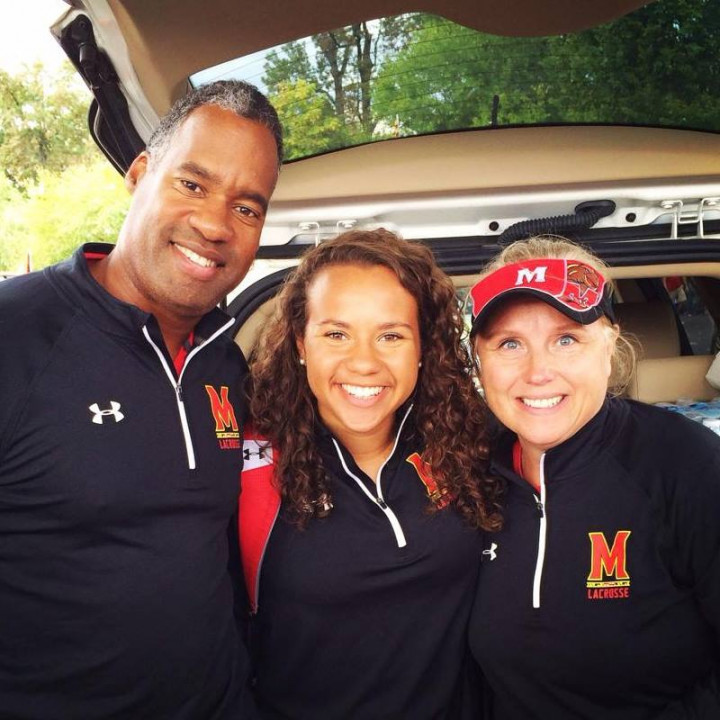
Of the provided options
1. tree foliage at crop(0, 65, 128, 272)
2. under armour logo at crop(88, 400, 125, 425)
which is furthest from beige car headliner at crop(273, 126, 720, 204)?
tree foliage at crop(0, 65, 128, 272)

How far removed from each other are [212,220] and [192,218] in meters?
0.04

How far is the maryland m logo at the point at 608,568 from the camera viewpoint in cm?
150

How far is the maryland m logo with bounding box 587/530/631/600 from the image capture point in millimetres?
1495

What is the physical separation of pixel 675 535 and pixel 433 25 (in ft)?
4.39

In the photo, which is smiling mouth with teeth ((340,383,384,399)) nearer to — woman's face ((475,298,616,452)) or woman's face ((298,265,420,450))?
woman's face ((298,265,420,450))

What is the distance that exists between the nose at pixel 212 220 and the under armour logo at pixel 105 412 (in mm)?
439

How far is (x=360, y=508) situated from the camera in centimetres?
172

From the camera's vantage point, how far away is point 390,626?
5.44 feet

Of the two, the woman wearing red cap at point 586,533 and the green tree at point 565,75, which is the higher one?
the green tree at point 565,75

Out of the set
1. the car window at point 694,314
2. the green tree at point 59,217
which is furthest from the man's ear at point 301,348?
the green tree at point 59,217

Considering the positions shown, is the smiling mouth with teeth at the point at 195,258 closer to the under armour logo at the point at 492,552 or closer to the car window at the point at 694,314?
the under armour logo at the point at 492,552

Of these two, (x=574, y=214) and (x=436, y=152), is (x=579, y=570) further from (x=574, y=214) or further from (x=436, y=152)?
(x=436, y=152)

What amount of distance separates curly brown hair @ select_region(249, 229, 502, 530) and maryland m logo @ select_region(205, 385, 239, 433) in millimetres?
114

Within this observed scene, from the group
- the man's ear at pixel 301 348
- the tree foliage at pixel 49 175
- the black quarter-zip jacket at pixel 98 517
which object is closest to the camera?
the black quarter-zip jacket at pixel 98 517
